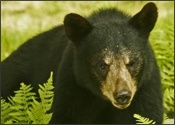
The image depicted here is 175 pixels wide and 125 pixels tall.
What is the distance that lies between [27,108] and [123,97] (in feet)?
4.33

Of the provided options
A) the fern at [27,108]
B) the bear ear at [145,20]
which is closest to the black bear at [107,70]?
the bear ear at [145,20]

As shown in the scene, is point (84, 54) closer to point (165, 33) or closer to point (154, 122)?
point (154, 122)

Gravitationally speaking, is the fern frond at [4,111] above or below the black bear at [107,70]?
below

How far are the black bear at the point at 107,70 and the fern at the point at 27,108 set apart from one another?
1.14ft

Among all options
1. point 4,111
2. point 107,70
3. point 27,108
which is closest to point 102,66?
point 107,70

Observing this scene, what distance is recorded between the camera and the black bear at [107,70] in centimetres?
712

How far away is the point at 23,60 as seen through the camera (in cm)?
925

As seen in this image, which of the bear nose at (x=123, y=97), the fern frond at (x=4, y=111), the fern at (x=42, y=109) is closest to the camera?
the bear nose at (x=123, y=97)

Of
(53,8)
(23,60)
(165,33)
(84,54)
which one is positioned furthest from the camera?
(53,8)

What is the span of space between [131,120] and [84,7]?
23.6ft

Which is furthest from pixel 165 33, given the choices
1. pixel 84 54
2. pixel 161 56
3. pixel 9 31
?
pixel 9 31

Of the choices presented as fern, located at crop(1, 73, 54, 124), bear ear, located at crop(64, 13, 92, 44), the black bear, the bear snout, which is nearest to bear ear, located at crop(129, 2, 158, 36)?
the black bear

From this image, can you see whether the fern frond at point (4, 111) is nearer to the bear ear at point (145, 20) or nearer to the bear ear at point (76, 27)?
the bear ear at point (76, 27)

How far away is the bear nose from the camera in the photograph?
267 inches
